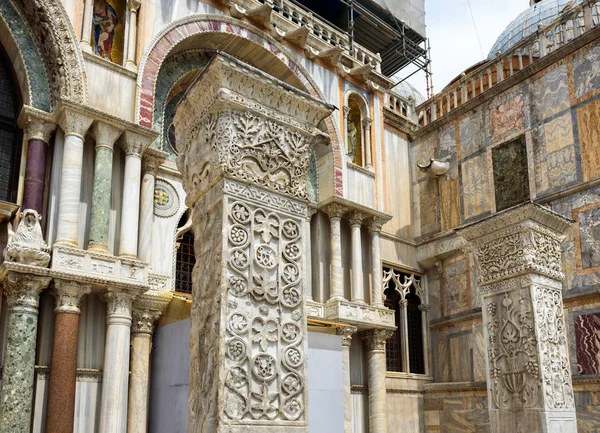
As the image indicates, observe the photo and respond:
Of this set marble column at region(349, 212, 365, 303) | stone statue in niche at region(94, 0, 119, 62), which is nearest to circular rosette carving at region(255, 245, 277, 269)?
stone statue in niche at region(94, 0, 119, 62)

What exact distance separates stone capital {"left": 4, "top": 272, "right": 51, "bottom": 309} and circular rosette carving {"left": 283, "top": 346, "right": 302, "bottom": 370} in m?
5.61

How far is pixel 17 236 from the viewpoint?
8891mm

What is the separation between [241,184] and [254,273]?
0.69 metres

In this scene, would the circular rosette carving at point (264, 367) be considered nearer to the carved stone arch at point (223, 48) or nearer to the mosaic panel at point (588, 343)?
the carved stone arch at point (223, 48)

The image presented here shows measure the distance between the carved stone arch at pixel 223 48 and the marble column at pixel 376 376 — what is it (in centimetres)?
316

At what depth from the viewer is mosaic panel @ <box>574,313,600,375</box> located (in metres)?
11.5

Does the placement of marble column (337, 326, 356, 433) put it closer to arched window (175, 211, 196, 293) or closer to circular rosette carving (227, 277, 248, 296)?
arched window (175, 211, 196, 293)

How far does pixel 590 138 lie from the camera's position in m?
12.5

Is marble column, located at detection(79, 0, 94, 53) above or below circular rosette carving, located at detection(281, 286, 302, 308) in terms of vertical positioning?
above

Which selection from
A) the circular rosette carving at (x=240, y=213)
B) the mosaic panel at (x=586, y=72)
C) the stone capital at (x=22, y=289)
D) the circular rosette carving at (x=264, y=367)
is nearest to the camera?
the circular rosette carving at (x=264, y=367)

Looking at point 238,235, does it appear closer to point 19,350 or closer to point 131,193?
point 19,350

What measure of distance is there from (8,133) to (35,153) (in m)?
0.99

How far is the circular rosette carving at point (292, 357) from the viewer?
15.0ft

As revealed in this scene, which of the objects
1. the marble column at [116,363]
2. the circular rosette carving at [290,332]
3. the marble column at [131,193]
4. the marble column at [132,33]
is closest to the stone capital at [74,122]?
the marble column at [131,193]
